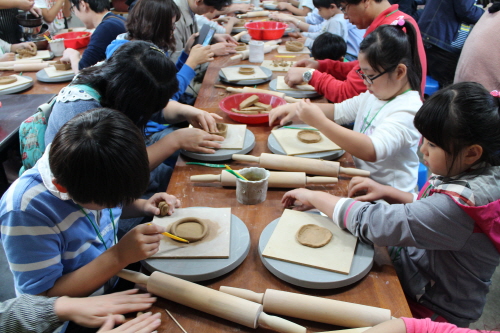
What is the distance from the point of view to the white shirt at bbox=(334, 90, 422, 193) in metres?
1.58

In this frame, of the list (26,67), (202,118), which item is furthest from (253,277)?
(26,67)

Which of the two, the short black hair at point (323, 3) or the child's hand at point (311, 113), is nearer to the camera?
the child's hand at point (311, 113)

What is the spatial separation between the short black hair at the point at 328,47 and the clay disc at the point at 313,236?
2.22 m

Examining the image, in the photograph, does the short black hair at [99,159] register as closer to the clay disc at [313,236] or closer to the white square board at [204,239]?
the white square board at [204,239]

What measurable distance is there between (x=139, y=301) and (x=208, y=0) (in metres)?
3.11

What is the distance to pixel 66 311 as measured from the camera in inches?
37.4

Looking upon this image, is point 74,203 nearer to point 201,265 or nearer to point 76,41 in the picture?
point 201,265

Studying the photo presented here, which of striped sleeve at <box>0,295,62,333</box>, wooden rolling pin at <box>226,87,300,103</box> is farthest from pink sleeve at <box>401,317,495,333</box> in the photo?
wooden rolling pin at <box>226,87,300,103</box>

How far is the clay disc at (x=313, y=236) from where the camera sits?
43.6 inches

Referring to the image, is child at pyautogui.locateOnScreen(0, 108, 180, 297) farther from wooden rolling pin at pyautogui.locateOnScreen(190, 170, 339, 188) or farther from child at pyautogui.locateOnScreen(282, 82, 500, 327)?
child at pyautogui.locateOnScreen(282, 82, 500, 327)

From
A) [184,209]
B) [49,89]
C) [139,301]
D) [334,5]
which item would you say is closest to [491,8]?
[334,5]

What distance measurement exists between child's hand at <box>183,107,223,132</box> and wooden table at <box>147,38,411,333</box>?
0.86ft

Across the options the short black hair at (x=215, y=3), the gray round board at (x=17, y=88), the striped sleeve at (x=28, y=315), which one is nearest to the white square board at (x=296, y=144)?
the striped sleeve at (x=28, y=315)

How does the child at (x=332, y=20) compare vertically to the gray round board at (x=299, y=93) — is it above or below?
above
